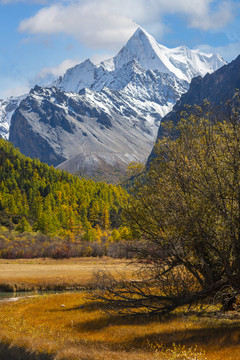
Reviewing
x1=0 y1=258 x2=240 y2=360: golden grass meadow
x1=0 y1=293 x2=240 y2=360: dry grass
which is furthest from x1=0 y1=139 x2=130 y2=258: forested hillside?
x1=0 y1=293 x2=240 y2=360: dry grass

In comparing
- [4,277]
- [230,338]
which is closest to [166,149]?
→ [230,338]

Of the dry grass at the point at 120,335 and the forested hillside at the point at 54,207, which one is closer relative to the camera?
the dry grass at the point at 120,335

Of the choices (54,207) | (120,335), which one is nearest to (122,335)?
(120,335)

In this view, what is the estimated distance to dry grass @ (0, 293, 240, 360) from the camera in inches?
625

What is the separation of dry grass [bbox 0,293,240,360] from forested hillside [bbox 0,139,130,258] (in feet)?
266

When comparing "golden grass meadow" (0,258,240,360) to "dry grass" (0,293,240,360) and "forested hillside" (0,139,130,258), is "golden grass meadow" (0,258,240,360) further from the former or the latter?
"forested hillside" (0,139,130,258)

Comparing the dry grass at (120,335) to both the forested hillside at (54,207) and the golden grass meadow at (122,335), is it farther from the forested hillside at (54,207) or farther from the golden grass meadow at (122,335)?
the forested hillside at (54,207)

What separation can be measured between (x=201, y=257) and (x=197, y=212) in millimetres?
2747

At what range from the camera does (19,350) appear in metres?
20.0

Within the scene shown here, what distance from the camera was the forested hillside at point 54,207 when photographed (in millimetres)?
120625

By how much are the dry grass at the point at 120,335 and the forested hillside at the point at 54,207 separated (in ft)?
266

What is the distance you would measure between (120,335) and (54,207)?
427 ft

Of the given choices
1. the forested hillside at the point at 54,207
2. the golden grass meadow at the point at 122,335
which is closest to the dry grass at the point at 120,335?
the golden grass meadow at the point at 122,335

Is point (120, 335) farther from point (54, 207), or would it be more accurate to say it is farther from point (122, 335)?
point (54, 207)
